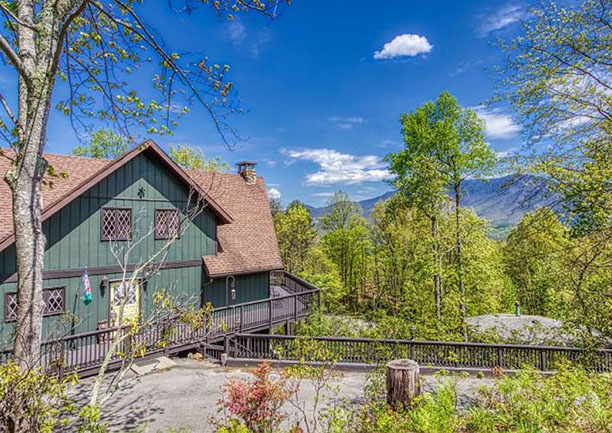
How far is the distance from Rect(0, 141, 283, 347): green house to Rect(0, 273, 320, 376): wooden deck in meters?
0.80

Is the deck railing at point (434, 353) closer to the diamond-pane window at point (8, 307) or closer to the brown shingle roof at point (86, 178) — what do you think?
the brown shingle roof at point (86, 178)

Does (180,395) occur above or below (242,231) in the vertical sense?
below

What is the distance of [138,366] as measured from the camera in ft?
32.7

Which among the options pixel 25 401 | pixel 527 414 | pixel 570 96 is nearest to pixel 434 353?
pixel 527 414

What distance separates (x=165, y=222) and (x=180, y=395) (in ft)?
22.7

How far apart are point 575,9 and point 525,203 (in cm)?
319

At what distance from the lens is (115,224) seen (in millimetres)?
12023

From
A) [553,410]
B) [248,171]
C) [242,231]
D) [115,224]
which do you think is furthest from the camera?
[248,171]

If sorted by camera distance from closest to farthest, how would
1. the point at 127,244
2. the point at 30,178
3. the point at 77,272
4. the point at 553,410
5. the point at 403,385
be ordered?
the point at 30,178, the point at 553,410, the point at 403,385, the point at 127,244, the point at 77,272

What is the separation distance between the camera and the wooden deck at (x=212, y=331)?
925cm

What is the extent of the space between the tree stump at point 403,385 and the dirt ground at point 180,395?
32.9 inches

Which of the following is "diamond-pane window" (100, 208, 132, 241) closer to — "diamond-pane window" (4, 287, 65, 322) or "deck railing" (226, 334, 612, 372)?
"diamond-pane window" (4, 287, 65, 322)

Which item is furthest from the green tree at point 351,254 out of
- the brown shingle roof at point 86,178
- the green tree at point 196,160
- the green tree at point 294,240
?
the brown shingle roof at point 86,178

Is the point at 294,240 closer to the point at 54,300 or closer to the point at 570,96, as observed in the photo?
the point at 54,300
